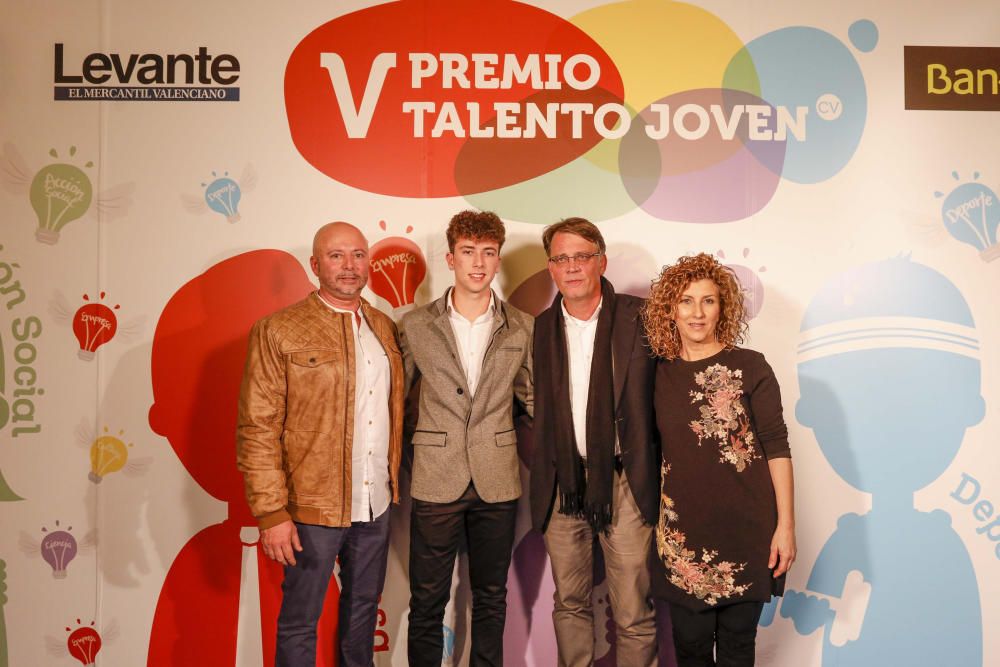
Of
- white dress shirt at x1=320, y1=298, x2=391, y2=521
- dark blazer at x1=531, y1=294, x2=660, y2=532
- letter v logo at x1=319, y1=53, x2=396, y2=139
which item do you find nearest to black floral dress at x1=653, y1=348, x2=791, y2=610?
dark blazer at x1=531, y1=294, x2=660, y2=532

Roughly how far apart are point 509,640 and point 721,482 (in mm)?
1323

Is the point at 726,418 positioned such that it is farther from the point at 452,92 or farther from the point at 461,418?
the point at 452,92

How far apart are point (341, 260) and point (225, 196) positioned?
88 centimetres

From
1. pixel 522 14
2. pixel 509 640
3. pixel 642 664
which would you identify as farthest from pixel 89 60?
pixel 642 664

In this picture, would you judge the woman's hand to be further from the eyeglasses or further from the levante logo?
the levante logo

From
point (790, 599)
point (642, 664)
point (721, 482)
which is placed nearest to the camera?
point (721, 482)

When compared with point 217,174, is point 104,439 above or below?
below

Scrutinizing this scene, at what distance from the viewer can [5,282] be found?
2969 millimetres

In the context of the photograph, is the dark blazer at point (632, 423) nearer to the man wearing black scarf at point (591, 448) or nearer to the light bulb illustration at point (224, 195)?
the man wearing black scarf at point (591, 448)

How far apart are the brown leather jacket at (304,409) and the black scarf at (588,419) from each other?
72 centimetres

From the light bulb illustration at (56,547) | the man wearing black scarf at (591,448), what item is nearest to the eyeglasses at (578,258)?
the man wearing black scarf at (591,448)

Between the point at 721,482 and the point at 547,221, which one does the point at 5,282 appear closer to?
the point at 547,221

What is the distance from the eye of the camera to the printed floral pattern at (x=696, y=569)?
6.96ft

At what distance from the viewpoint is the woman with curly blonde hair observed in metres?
2.13
